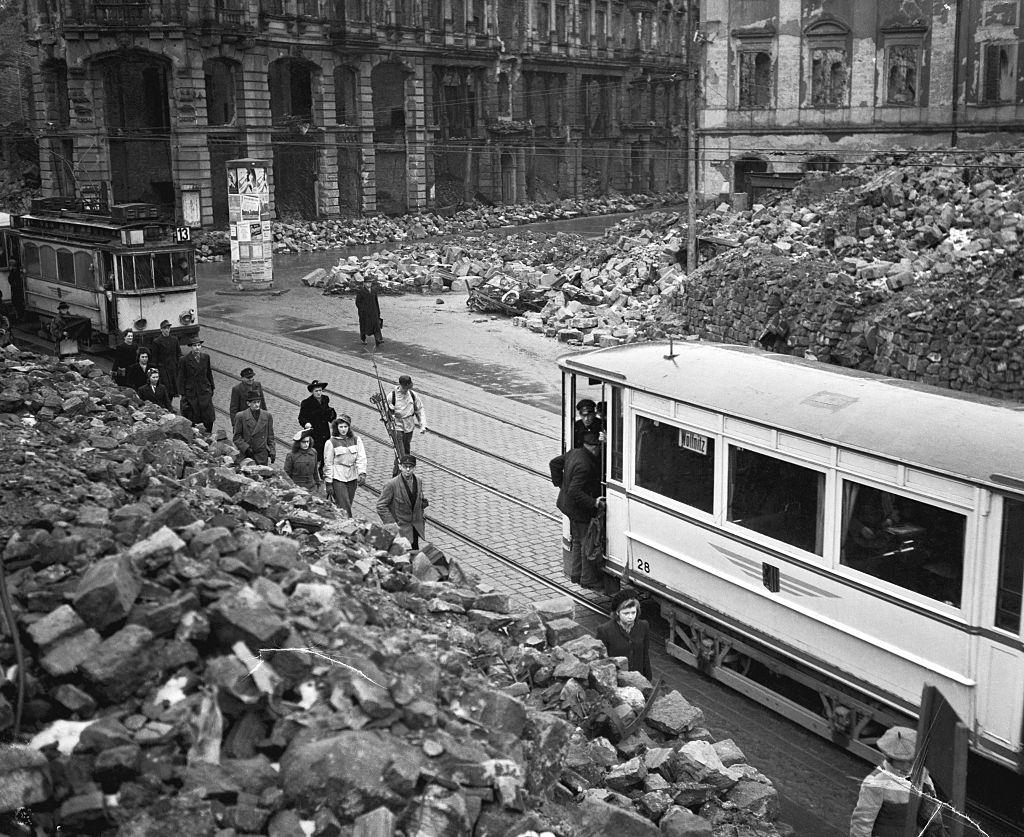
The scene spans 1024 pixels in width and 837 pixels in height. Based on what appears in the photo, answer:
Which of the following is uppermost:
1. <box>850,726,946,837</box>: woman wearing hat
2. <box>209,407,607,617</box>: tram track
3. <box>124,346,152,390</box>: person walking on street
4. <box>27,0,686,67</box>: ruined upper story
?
<box>27,0,686,67</box>: ruined upper story

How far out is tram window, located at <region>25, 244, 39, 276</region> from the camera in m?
26.6

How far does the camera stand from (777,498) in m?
9.36

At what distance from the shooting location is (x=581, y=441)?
38.1 ft

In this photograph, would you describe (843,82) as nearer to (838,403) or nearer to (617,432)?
(617,432)

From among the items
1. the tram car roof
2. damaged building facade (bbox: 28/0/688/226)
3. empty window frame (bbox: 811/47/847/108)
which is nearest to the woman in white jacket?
the tram car roof

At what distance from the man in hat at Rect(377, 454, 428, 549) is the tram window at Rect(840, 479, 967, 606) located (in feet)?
15.1

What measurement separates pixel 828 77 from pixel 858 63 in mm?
1019

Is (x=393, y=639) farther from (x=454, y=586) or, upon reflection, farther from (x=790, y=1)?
(x=790, y=1)

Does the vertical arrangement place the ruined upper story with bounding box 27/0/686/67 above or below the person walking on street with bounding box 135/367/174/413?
above

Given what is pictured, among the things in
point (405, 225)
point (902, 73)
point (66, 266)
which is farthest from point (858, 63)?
point (66, 266)

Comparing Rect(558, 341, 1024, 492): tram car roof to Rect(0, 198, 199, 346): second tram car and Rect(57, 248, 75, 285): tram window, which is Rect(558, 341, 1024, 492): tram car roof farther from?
Rect(57, 248, 75, 285): tram window

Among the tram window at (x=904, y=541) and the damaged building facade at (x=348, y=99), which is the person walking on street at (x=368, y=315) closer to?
the tram window at (x=904, y=541)

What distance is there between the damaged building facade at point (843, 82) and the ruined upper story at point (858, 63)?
0.03 metres

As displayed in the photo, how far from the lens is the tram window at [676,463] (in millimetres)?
10047
